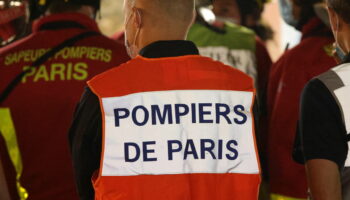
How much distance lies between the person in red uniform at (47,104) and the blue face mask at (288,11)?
4.06 feet

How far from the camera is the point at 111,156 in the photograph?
2621 millimetres

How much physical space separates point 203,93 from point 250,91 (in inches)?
6.2

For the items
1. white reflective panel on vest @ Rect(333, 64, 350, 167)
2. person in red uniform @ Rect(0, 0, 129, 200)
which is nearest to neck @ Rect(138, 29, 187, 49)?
white reflective panel on vest @ Rect(333, 64, 350, 167)

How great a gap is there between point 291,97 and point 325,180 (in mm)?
1394

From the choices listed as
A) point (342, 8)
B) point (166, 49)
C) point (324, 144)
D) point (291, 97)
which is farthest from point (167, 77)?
point (291, 97)

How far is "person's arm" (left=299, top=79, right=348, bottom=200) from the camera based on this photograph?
2828 millimetres

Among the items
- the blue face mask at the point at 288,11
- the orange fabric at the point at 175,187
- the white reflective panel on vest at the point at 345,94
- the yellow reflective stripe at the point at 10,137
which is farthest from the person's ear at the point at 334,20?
the blue face mask at the point at 288,11

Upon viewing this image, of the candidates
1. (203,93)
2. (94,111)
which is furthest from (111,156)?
(203,93)

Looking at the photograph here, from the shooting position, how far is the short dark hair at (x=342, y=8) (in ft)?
9.67

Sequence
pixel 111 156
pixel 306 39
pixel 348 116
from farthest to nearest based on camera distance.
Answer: pixel 306 39, pixel 348 116, pixel 111 156

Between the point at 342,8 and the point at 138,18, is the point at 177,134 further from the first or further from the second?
the point at 342,8

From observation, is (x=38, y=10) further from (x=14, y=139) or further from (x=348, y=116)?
(x=348, y=116)

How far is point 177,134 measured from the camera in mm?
2652

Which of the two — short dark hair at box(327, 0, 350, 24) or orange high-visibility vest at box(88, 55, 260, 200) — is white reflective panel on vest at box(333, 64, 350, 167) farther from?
orange high-visibility vest at box(88, 55, 260, 200)
